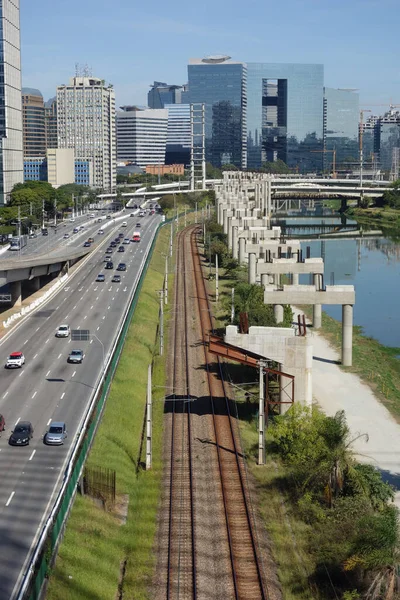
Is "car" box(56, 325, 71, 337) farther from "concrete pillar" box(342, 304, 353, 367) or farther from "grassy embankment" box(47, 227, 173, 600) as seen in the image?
"concrete pillar" box(342, 304, 353, 367)

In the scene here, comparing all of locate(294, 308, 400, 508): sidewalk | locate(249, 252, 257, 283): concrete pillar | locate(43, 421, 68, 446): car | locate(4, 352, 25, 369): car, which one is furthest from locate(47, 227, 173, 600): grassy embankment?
locate(249, 252, 257, 283): concrete pillar

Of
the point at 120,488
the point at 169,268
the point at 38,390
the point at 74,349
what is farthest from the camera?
the point at 169,268

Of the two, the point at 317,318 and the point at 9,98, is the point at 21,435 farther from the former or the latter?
the point at 9,98

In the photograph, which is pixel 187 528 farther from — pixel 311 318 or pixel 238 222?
pixel 238 222

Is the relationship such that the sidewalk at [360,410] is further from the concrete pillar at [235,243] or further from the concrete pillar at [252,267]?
the concrete pillar at [235,243]

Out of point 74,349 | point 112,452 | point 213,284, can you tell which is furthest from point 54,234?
point 112,452
